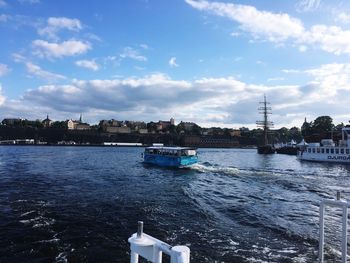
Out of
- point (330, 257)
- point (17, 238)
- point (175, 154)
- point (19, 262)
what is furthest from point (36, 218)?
point (175, 154)

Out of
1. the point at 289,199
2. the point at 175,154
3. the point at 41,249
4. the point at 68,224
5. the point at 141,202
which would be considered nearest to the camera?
the point at 41,249

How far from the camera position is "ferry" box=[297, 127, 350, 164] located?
269ft

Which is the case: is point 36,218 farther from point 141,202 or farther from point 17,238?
point 141,202

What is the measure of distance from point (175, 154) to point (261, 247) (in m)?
44.4

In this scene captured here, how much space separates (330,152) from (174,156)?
49356mm

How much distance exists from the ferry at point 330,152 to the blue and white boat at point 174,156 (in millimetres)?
43575

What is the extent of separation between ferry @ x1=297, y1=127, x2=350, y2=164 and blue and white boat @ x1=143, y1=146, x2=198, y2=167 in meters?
43.6

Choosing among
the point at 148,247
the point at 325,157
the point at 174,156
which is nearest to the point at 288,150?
the point at 325,157

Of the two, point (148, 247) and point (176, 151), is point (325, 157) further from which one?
point (148, 247)

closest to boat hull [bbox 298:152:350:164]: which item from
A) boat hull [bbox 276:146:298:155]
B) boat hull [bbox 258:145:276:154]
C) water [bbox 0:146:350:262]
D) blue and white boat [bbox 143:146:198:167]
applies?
boat hull [bbox 276:146:298:155]

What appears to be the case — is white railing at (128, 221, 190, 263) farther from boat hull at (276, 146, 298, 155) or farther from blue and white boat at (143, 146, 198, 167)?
boat hull at (276, 146, 298, 155)

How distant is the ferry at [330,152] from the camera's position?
269 ft

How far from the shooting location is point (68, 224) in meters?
18.6

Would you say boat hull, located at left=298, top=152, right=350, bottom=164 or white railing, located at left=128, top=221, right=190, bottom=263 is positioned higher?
white railing, located at left=128, top=221, right=190, bottom=263
